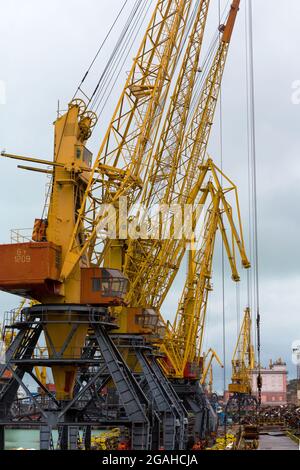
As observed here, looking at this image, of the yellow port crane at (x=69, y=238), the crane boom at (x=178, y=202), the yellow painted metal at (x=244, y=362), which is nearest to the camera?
the yellow port crane at (x=69, y=238)

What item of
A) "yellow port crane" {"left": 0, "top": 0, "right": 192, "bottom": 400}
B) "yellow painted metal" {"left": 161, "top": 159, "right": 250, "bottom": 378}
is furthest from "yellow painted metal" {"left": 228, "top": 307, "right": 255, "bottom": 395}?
"yellow port crane" {"left": 0, "top": 0, "right": 192, "bottom": 400}

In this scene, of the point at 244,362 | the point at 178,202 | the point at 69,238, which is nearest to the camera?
the point at 69,238

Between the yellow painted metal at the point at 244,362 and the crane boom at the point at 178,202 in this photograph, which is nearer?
the crane boom at the point at 178,202

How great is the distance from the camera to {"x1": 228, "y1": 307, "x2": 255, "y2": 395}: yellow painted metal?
124 m

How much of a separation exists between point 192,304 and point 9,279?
46013 mm

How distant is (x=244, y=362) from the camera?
126562 mm

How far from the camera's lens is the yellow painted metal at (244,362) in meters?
124

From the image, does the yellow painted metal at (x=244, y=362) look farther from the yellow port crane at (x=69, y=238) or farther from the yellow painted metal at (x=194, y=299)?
the yellow port crane at (x=69, y=238)

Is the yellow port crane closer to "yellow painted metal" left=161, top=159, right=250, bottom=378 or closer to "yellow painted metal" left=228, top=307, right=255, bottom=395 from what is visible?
"yellow painted metal" left=161, top=159, right=250, bottom=378

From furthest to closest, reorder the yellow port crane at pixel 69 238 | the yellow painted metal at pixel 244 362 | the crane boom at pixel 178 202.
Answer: the yellow painted metal at pixel 244 362, the crane boom at pixel 178 202, the yellow port crane at pixel 69 238

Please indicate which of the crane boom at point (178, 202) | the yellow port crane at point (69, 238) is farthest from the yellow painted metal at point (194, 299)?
the yellow port crane at point (69, 238)

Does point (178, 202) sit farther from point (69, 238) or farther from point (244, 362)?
point (244, 362)

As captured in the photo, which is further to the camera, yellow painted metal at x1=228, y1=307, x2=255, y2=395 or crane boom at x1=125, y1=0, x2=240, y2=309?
yellow painted metal at x1=228, y1=307, x2=255, y2=395

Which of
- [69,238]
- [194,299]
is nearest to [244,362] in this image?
[194,299]
